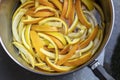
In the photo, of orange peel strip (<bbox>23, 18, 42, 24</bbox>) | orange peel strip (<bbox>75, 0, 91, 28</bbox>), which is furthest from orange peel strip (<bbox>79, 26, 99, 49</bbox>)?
orange peel strip (<bbox>23, 18, 42, 24</bbox>)

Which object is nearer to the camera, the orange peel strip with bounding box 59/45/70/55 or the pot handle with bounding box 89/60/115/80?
the pot handle with bounding box 89/60/115/80

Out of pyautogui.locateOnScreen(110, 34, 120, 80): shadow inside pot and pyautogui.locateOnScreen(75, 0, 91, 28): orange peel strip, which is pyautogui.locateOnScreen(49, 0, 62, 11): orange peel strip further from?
pyautogui.locateOnScreen(110, 34, 120, 80): shadow inside pot

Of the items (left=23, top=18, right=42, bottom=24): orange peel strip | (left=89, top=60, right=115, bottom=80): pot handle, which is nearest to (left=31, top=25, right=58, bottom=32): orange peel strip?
(left=23, top=18, right=42, bottom=24): orange peel strip

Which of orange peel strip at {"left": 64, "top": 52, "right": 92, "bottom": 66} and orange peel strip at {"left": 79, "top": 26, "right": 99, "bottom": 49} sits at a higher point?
orange peel strip at {"left": 79, "top": 26, "right": 99, "bottom": 49}

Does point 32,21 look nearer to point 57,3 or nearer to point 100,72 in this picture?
point 57,3

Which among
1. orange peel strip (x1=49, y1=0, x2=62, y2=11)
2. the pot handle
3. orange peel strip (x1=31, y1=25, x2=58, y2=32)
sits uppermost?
orange peel strip (x1=49, y1=0, x2=62, y2=11)

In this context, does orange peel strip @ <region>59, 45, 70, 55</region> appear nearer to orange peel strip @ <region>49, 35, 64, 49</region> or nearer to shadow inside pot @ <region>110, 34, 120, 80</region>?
orange peel strip @ <region>49, 35, 64, 49</region>

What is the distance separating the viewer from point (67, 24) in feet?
2.39

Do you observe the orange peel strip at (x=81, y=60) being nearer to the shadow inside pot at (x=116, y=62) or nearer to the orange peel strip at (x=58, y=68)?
the orange peel strip at (x=58, y=68)

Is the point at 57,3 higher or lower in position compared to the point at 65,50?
higher

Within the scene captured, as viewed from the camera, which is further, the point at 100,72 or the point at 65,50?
the point at 65,50

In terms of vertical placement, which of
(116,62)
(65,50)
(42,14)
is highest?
(42,14)

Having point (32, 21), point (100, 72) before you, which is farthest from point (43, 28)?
point (100, 72)

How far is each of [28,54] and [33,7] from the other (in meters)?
0.13
